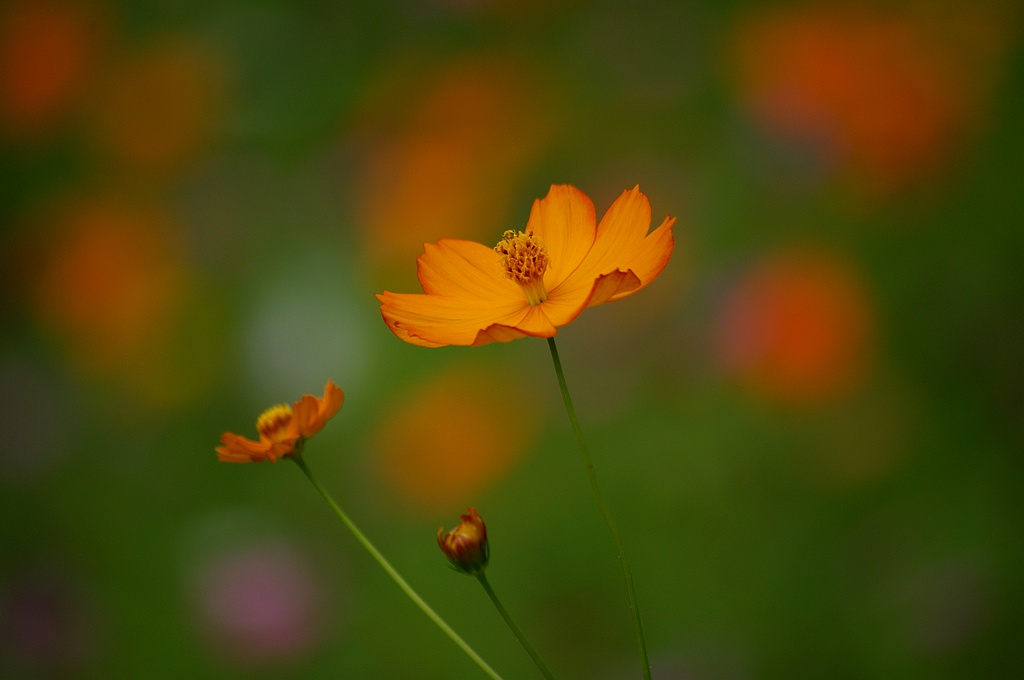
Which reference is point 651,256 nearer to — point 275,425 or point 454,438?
point 275,425

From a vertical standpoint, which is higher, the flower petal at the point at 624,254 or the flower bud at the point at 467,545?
the flower petal at the point at 624,254

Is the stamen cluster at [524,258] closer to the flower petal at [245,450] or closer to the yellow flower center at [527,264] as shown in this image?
the yellow flower center at [527,264]

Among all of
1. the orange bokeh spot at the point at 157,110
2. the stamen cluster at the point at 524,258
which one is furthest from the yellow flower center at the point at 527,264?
the orange bokeh spot at the point at 157,110

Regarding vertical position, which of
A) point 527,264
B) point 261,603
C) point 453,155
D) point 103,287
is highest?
point 527,264

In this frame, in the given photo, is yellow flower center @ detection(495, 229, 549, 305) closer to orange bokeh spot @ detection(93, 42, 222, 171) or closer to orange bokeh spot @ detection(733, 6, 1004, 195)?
orange bokeh spot @ detection(733, 6, 1004, 195)

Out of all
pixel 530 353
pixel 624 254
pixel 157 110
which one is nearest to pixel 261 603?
pixel 530 353

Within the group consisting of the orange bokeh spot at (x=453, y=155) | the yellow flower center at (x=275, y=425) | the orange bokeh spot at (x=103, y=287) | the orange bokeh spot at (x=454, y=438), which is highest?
the yellow flower center at (x=275, y=425)
